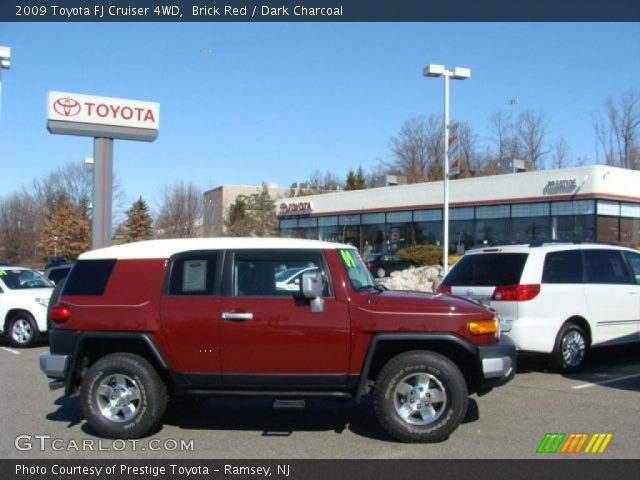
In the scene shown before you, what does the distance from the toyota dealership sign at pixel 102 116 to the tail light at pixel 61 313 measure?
50.6 feet

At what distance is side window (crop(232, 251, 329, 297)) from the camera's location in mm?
6434

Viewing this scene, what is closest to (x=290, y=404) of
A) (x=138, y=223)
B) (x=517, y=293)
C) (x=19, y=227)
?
(x=517, y=293)

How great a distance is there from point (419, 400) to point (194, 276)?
246 cm

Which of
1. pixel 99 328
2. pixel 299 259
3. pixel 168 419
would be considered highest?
pixel 299 259

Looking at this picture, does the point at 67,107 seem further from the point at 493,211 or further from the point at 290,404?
the point at 493,211

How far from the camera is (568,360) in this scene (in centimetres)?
932

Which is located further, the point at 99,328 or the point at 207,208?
the point at 207,208


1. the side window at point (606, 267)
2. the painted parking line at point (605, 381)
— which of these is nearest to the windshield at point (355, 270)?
the painted parking line at point (605, 381)

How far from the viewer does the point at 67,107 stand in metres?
20.6

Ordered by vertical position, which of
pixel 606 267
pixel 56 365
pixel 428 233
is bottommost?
pixel 56 365

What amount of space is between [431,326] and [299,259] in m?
1.42

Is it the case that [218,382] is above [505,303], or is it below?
below
